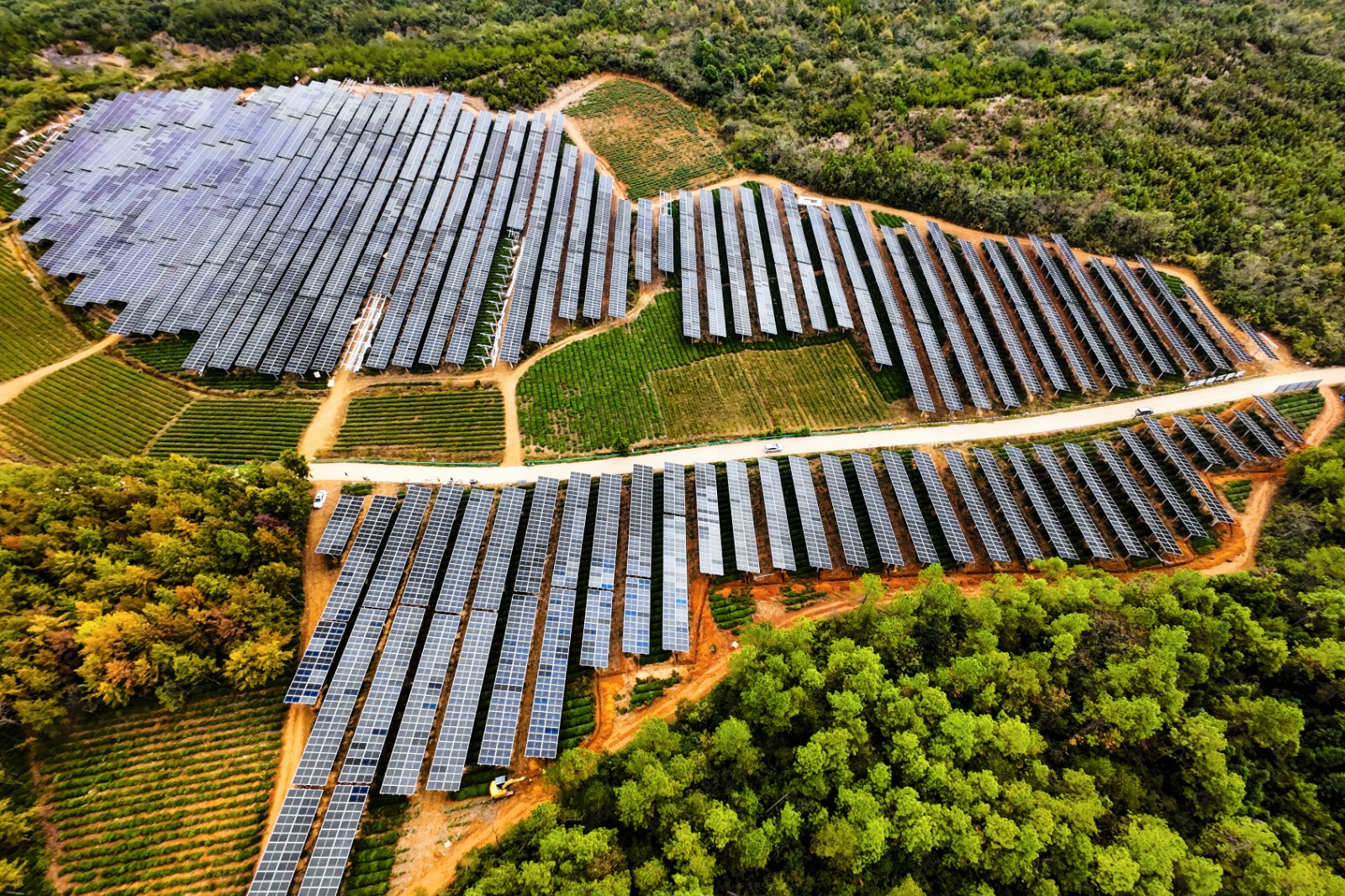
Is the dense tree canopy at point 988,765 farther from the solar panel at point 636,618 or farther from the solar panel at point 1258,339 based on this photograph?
the solar panel at point 1258,339

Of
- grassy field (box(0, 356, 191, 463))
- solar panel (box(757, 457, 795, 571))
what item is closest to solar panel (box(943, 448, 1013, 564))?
solar panel (box(757, 457, 795, 571))

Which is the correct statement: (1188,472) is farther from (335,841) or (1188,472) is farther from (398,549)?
(335,841)

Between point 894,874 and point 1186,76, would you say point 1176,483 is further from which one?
point 1186,76

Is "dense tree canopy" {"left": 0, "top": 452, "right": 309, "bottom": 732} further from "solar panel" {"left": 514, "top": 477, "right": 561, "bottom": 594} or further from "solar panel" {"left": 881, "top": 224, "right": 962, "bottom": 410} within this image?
"solar panel" {"left": 881, "top": 224, "right": 962, "bottom": 410}

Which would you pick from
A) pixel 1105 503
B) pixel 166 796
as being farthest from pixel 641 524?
pixel 1105 503

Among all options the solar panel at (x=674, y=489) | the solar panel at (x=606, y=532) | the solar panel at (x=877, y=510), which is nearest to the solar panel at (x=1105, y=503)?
the solar panel at (x=877, y=510)
